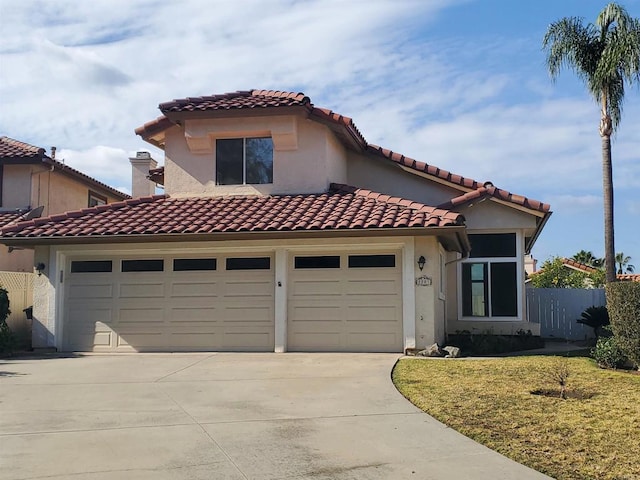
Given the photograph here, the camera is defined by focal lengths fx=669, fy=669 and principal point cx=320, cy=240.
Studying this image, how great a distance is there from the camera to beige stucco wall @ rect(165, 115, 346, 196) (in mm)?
16438

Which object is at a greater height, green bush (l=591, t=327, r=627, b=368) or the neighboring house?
the neighboring house

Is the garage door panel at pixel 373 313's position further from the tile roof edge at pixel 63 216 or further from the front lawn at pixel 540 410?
the tile roof edge at pixel 63 216

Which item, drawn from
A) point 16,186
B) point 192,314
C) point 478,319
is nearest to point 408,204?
point 478,319

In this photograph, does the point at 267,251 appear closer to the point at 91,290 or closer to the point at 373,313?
the point at 373,313

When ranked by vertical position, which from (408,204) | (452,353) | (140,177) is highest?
(140,177)

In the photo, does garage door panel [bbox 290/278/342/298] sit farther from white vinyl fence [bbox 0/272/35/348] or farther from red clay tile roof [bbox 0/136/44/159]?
red clay tile roof [bbox 0/136/44/159]

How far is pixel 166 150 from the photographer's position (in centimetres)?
1741

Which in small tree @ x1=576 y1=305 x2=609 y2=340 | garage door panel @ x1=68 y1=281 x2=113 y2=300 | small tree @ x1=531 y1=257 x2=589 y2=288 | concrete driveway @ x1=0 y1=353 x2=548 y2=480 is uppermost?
small tree @ x1=531 y1=257 x2=589 y2=288

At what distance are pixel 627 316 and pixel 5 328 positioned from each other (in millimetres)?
12618

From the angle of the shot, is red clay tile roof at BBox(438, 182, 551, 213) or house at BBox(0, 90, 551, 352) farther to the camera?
red clay tile roof at BBox(438, 182, 551, 213)

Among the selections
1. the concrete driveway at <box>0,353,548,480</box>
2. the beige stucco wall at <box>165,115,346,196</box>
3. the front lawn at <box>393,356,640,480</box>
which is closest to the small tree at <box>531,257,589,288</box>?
the beige stucco wall at <box>165,115,346,196</box>

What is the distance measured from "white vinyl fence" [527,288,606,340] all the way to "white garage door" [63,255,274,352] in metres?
10.5

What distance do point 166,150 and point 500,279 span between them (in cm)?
942

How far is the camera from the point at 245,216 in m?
14.8
